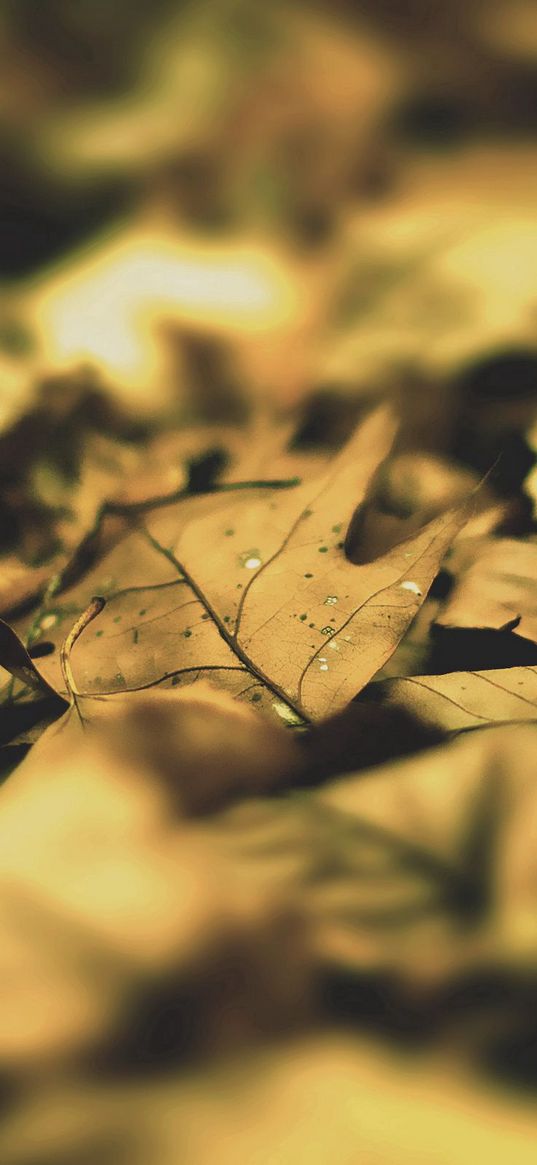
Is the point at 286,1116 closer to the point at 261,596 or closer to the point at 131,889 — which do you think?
the point at 131,889

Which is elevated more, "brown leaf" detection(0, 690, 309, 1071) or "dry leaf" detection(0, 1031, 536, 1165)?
"brown leaf" detection(0, 690, 309, 1071)

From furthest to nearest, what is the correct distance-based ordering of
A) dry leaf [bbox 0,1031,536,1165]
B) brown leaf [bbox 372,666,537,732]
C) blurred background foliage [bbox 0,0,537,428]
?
blurred background foliage [bbox 0,0,537,428] → brown leaf [bbox 372,666,537,732] → dry leaf [bbox 0,1031,536,1165]

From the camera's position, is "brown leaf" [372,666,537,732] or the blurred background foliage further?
the blurred background foliage

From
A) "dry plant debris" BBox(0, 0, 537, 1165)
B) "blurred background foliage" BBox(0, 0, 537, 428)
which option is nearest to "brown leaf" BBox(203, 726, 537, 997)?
"dry plant debris" BBox(0, 0, 537, 1165)

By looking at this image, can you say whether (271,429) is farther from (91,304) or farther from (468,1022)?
(468,1022)

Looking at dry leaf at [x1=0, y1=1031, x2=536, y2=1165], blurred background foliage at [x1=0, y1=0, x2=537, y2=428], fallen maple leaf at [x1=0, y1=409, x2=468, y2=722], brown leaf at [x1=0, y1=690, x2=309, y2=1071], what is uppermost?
blurred background foliage at [x1=0, y1=0, x2=537, y2=428]

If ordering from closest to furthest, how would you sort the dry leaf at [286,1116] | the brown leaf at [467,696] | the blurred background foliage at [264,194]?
the dry leaf at [286,1116] < the brown leaf at [467,696] < the blurred background foliage at [264,194]

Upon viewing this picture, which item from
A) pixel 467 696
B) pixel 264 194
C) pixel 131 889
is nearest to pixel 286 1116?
pixel 131 889

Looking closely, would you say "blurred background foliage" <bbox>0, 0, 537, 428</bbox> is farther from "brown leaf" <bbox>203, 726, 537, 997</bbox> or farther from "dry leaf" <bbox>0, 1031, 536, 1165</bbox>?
"dry leaf" <bbox>0, 1031, 536, 1165</bbox>

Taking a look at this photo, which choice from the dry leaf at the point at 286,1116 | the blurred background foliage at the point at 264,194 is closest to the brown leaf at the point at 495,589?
the blurred background foliage at the point at 264,194

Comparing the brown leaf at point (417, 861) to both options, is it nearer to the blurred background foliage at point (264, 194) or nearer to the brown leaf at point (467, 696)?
the brown leaf at point (467, 696)

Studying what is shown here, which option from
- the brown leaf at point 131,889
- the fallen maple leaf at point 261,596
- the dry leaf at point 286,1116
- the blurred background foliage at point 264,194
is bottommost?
the dry leaf at point 286,1116
